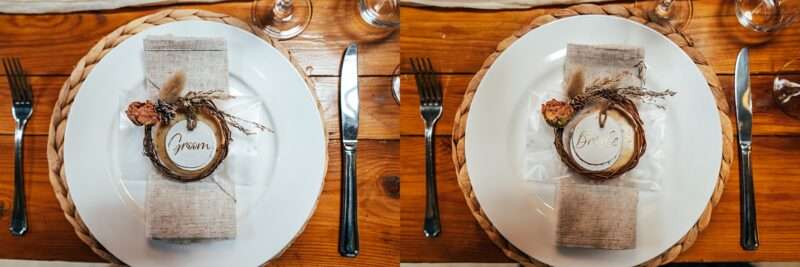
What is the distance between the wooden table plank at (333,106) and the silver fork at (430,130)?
4cm

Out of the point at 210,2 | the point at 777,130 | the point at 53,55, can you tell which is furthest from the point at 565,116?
the point at 53,55

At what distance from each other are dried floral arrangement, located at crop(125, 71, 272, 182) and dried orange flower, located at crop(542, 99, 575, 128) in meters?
0.32

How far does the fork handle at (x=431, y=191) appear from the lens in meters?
0.58

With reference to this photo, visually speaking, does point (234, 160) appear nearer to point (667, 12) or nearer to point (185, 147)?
point (185, 147)

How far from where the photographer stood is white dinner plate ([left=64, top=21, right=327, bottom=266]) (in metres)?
0.56

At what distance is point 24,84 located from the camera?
0.61 meters

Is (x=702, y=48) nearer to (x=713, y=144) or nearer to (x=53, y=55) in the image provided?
(x=713, y=144)

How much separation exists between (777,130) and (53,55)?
2.85ft

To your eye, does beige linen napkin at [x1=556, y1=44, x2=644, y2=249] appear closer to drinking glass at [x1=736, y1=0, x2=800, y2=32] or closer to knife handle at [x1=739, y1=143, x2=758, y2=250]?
knife handle at [x1=739, y1=143, x2=758, y2=250]

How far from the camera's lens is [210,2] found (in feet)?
1.99

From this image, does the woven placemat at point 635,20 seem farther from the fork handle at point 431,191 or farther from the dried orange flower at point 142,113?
the dried orange flower at point 142,113

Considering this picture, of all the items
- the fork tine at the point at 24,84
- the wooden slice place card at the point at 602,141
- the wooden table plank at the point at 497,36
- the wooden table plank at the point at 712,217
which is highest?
the wooden table plank at the point at 497,36

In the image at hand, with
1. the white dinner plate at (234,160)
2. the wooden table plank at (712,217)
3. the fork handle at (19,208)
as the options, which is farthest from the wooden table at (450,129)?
the fork handle at (19,208)

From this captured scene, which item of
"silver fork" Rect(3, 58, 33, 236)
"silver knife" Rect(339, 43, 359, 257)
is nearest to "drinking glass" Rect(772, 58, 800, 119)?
"silver knife" Rect(339, 43, 359, 257)
